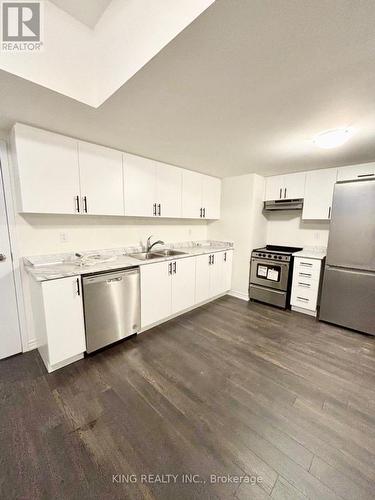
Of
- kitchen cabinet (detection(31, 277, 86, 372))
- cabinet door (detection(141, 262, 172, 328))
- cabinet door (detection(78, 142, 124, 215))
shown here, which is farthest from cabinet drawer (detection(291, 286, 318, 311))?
kitchen cabinet (detection(31, 277, 86, 372))

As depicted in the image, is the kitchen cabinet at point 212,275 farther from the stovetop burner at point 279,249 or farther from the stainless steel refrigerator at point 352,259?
the stainless steel refrigerator at point 352,259

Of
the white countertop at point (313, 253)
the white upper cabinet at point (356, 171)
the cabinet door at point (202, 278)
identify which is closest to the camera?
the white upper cabinet at point (356, 171)

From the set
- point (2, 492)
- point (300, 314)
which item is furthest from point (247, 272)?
point (2, 492)

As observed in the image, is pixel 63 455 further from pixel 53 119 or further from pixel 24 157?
pixel 53 119

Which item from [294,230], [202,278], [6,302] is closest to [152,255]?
[202,278]

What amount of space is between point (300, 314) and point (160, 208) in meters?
2.70

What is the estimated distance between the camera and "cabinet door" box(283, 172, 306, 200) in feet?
10.9

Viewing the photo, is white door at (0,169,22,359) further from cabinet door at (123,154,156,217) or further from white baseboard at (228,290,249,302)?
white baseboard at (228,290,249,302)

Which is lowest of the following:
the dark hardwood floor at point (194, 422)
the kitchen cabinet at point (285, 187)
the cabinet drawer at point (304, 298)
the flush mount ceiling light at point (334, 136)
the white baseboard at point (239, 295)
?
the dark hardwood floor at point (194, 422)

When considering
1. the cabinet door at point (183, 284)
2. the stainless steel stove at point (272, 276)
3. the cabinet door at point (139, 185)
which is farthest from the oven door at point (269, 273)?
the cabinet door at point (139, 185)

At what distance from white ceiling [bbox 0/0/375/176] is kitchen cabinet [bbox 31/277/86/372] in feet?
4.74

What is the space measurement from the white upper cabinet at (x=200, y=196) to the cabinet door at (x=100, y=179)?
1.14 meters

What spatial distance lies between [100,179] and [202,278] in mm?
2024

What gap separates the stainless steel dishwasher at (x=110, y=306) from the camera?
202 cm
